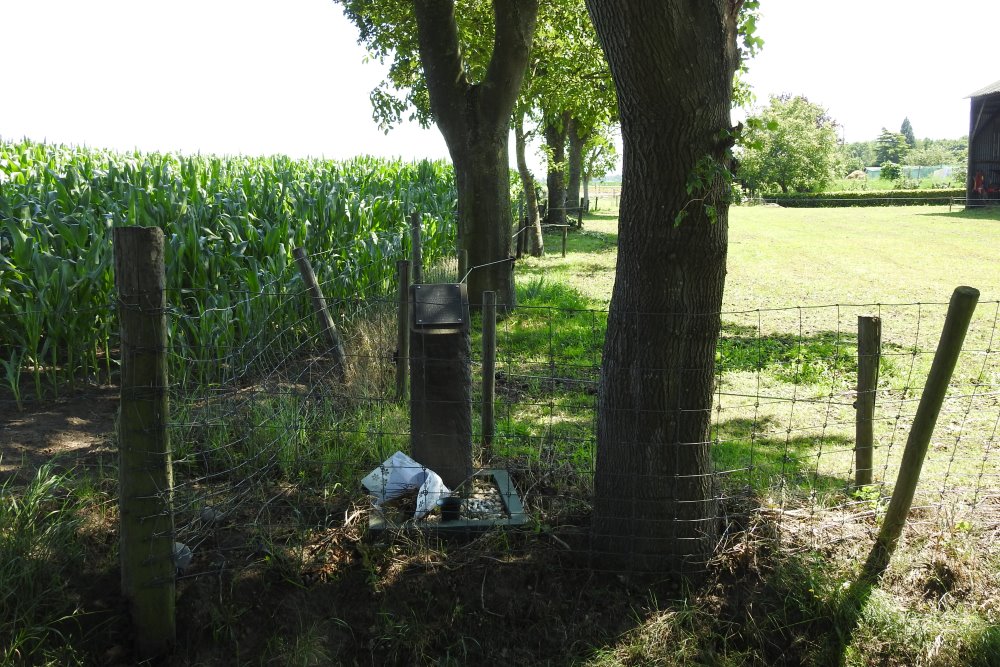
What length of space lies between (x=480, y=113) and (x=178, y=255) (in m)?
4.88

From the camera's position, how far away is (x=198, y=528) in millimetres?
4363

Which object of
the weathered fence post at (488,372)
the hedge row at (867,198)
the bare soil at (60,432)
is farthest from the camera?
the hedge row at (867,198)

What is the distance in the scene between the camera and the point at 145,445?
3.79 m

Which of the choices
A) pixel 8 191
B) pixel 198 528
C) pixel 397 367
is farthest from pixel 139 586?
pixel 8 191

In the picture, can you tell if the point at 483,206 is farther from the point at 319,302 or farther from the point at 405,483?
the point at 405,483

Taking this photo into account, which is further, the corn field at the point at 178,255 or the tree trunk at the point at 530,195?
the tree trunk at the point at 530,195

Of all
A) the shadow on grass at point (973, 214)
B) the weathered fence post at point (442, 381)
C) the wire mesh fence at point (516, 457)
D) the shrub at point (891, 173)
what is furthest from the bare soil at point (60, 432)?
the shrub at point (891, 173)

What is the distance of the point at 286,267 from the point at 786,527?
20.3ft

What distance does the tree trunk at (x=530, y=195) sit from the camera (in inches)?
762

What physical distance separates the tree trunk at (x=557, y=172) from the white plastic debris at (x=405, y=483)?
855 inches

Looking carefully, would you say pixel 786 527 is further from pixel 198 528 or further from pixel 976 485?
pixel 198 528

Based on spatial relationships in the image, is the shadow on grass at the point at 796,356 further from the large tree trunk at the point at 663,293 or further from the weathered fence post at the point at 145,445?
the weathered fence post at the point at 145,445

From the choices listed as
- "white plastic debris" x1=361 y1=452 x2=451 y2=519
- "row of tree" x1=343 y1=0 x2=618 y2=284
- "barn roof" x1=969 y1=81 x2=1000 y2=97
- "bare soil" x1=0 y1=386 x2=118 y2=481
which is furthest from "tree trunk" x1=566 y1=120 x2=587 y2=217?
"white plastic debris" x1=361 y1=452 x2=451 y2=519

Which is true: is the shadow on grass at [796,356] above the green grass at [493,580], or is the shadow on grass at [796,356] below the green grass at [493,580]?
above
